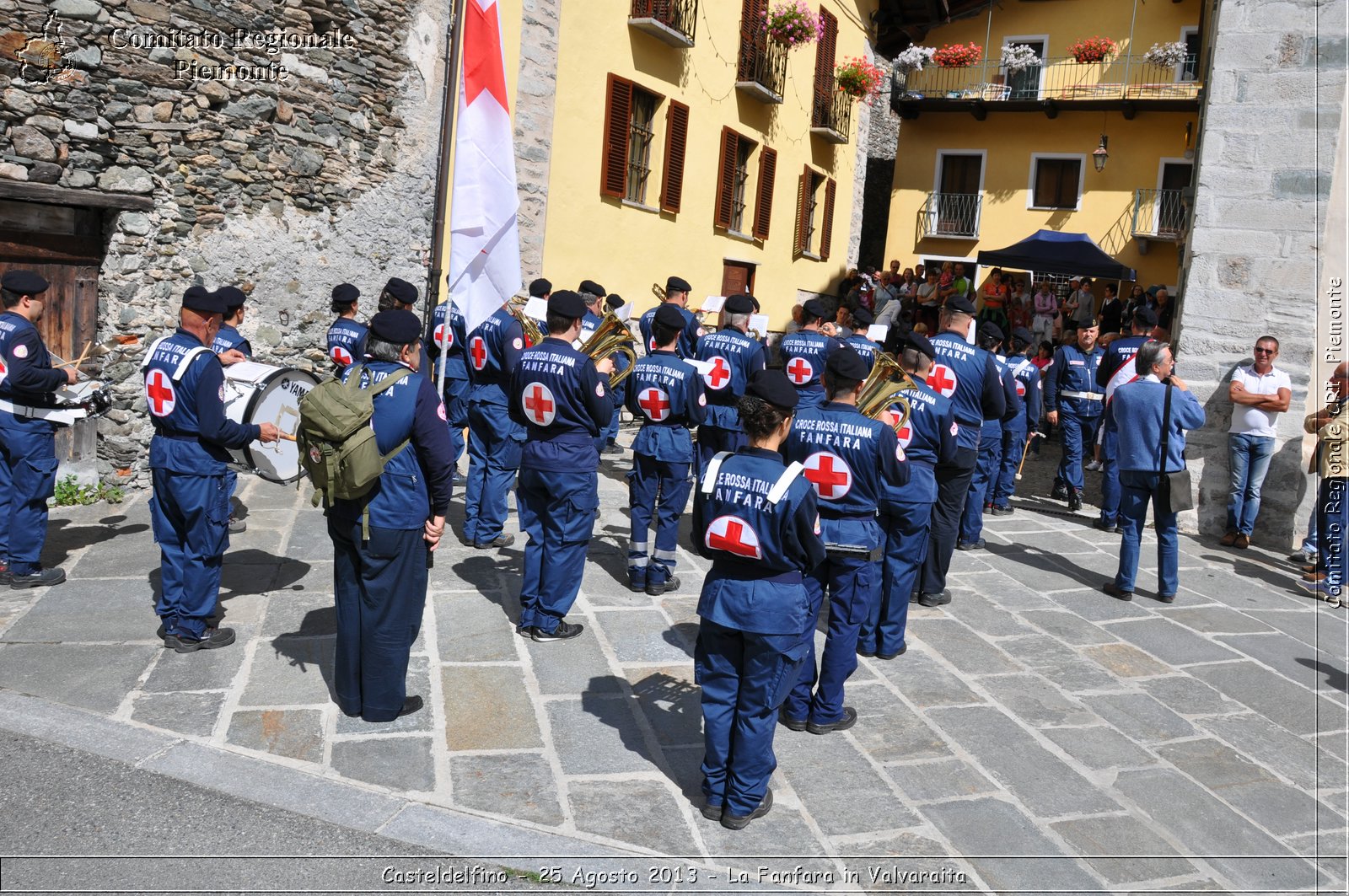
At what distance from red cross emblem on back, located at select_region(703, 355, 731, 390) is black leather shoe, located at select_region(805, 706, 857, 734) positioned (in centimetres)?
341

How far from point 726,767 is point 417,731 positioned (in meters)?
1.59

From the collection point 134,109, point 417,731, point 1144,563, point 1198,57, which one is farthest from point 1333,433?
point 1198,57

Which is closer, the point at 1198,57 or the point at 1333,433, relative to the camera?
the point at 1333,433

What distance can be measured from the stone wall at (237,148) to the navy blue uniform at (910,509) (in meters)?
6.67

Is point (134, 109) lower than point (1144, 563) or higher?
higher

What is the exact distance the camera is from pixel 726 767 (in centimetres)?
445

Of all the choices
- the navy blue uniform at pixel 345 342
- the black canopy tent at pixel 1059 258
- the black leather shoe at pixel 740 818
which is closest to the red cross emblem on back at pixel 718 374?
the navy blue uniform at pixel 345 342

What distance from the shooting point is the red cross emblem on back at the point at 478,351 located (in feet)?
26.9

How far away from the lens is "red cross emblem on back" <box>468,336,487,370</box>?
8.19 meters

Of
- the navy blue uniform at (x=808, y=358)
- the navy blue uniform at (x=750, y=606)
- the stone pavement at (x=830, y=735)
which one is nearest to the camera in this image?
the navy blue uniform at (x=750, y=606)

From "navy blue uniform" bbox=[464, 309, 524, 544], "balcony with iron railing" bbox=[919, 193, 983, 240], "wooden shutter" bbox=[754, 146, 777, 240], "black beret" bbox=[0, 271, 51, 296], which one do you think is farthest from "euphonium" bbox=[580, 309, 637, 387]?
"balcony with iron railing" bbox=[919, 193, 983, 240]

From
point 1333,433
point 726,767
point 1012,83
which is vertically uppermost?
point 1012,83

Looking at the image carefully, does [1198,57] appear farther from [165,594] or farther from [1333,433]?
[165,594]

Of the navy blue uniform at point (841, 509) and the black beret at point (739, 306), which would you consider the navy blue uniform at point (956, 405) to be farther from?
the navy blue uniform at point (841, 509)
